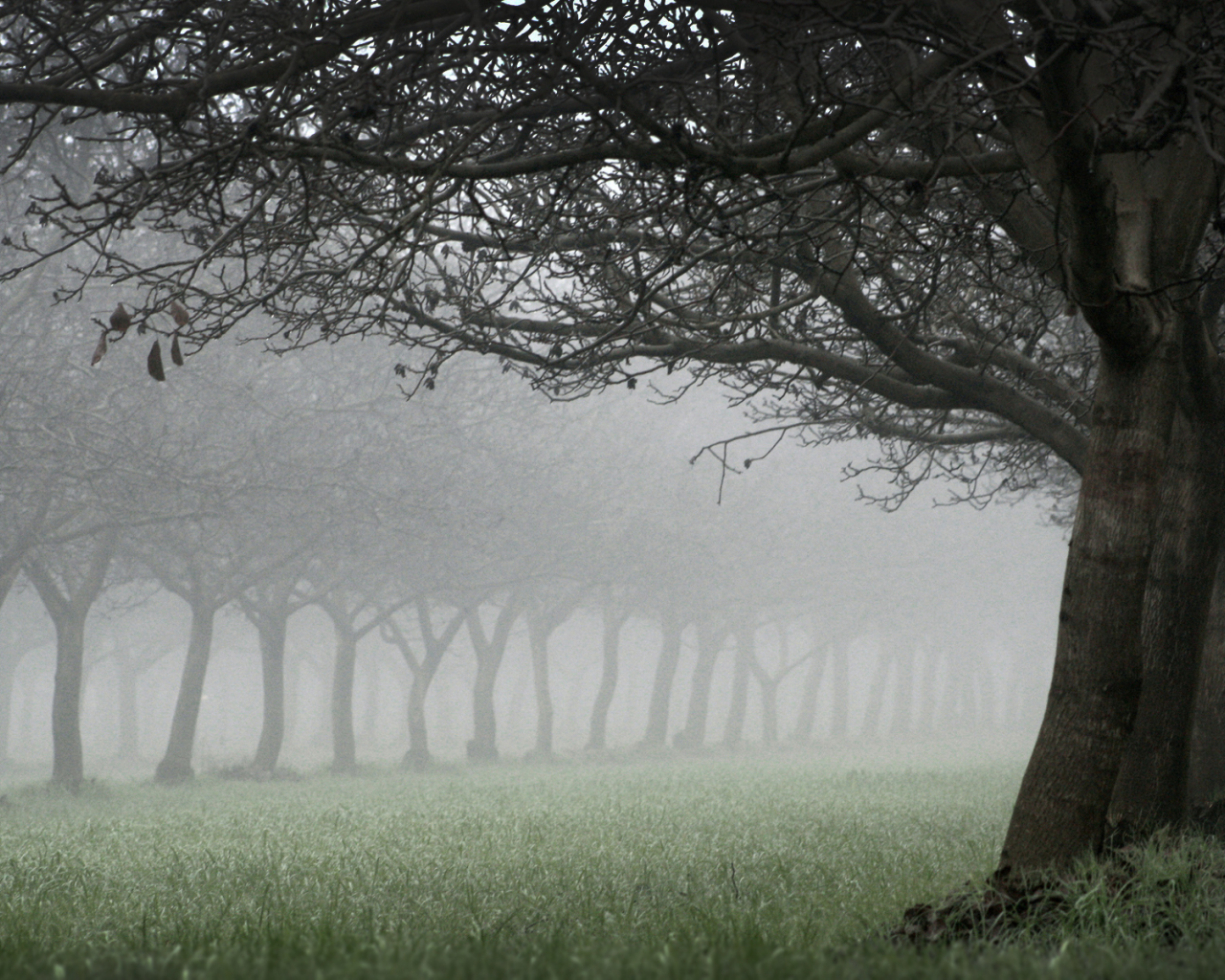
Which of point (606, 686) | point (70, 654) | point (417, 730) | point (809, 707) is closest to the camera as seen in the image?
point (70, 654)

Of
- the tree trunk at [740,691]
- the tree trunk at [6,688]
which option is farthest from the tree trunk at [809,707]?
the tree trunk at [6,688]

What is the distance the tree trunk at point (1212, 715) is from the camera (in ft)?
30.5

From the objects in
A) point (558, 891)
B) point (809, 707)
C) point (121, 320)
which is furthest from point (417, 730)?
point (121, 320)

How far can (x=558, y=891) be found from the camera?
23.9 feet

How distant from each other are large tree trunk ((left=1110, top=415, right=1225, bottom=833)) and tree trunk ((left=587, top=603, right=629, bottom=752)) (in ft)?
95.6

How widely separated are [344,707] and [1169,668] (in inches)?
984

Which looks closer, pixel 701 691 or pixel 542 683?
pixel 542 683

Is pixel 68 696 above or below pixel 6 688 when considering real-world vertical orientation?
above

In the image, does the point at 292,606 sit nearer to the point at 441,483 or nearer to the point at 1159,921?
the point at 441,483

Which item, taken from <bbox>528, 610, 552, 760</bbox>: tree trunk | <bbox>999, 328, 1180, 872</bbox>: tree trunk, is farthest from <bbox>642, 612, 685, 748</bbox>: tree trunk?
<bbox>999, 328, 1180, 872</bbox>: tree trunk

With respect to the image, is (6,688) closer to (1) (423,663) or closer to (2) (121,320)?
(1) (423,663)

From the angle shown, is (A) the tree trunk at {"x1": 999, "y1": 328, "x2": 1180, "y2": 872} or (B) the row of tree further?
(B) the row of tree

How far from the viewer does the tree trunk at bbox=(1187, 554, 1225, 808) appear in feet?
30.5

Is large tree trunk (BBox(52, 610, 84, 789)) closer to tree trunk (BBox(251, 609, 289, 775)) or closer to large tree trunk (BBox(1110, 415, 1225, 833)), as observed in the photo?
tree trunk (BBox(251, 609, 289, 775))
